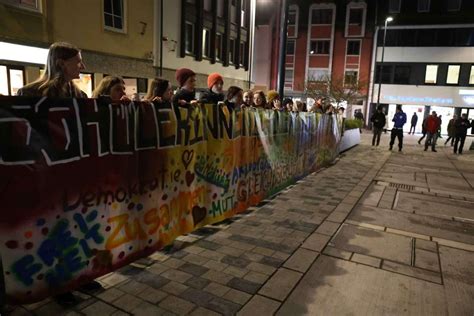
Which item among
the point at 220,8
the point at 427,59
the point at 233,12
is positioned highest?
the point at 233,12

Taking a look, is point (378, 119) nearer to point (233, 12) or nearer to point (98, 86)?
point (233, 12)

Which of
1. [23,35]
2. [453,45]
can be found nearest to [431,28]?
[453,45]

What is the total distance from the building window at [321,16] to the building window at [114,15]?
30.6 metres

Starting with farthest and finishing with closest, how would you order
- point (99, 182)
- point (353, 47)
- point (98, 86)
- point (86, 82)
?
point (353, 47) < point (86, 82) < point (98, 86) < point (99, 182)

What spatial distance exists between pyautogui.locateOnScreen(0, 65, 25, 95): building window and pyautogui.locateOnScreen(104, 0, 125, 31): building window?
16.0 feet

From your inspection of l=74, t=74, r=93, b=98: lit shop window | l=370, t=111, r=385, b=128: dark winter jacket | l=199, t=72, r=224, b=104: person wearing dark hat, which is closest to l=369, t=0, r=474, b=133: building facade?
l=370, t=111, r=385, b=128: dark winter jacket

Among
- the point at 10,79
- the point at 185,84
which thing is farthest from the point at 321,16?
the point at 185,84

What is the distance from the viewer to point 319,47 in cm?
4291

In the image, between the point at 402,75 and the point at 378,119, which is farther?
the point at 402,75

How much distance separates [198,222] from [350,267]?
6.25 ft

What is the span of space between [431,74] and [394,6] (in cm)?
830

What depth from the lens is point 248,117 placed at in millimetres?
5770

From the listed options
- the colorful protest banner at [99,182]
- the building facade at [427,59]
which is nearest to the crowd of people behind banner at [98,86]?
the colorful protest banner at [99,182]

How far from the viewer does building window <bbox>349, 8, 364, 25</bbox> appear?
4056 centimetres
